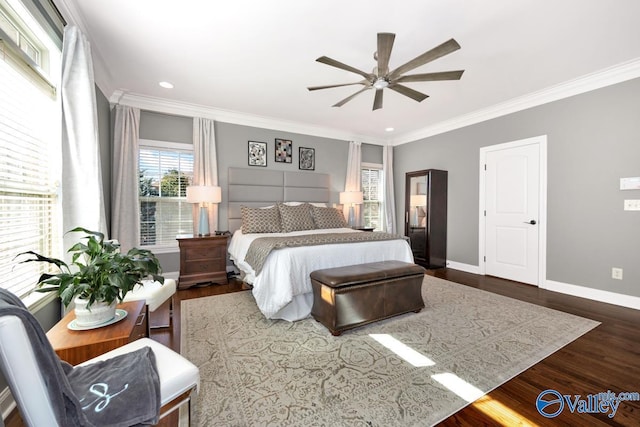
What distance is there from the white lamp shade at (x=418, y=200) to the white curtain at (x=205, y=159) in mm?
3654

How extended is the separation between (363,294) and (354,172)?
12.0 ft

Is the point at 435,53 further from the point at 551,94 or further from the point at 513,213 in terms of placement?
the point at 513,213

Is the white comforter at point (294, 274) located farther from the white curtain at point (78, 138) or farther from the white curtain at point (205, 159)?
the white curtain at point (205, 159)

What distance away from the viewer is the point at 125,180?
3811 millimetres

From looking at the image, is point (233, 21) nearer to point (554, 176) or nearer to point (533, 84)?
point (533, 84)

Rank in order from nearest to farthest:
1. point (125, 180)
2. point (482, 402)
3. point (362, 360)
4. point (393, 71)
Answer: point (482, 402) < point (362, 360) < point (393, 71) < point (125, 180)

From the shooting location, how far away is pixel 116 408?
3.31 ft

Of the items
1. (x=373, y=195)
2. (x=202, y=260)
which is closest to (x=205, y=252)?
(x=202, y=260)

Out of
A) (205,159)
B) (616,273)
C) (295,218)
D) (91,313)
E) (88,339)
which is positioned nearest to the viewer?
(88,339)

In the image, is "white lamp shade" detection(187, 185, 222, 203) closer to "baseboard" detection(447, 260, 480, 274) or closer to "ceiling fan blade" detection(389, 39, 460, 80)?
"ceiling fan blade" detection(389, 39, 460, 80)

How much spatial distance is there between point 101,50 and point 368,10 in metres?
2.66

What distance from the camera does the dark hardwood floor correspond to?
1489mm

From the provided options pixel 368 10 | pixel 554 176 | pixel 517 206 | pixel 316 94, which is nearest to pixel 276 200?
pixel 316 94

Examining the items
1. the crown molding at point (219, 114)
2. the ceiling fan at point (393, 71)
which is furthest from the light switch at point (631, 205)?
the crown molding at point (219, 114)
